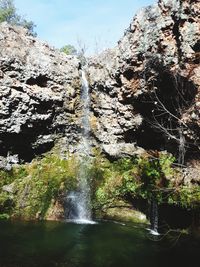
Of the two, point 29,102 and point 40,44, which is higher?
point 40,44

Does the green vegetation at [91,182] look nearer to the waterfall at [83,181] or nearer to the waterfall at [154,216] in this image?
the waterfall at [83,181]

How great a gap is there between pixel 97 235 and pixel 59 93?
32.9 feet

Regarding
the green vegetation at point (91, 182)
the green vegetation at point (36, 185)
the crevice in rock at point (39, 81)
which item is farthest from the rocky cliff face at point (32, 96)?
the green vegetation at point (91, 182)

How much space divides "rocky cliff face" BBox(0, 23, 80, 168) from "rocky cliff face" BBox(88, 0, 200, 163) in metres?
1.90

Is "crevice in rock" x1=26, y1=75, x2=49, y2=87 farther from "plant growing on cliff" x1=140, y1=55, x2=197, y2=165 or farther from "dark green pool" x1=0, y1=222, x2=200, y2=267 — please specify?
"dark green pool" x1=0, y1=222, x2=200, y2=267

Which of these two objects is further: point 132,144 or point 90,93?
point 90,93

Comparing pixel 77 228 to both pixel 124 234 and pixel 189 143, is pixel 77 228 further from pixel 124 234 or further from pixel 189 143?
pixel 189 143

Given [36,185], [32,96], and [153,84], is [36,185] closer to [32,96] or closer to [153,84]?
[32,96]

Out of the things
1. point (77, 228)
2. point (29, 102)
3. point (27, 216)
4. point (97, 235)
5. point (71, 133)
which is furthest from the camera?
point (71, 133)

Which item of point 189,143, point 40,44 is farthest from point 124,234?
point 40,44

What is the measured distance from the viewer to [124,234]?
17.6 meters

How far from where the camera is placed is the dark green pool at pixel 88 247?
42.6 feet

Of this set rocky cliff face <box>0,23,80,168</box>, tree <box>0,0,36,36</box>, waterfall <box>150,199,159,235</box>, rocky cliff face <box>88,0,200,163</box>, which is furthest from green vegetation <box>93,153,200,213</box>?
tree <box>0,0,36,36</box>

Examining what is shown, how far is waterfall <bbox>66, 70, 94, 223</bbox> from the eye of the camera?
20719 millimetres
